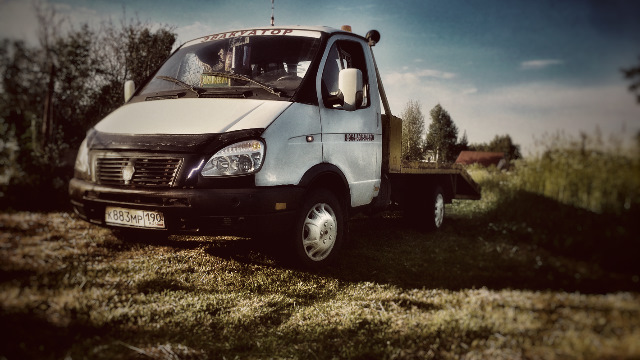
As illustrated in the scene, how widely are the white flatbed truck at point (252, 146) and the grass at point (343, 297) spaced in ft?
1.57

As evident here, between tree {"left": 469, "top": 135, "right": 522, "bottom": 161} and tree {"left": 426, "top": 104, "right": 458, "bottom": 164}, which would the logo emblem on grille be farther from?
tree {"left": 469, "top": 135, "right": 522, "bottom": 161}

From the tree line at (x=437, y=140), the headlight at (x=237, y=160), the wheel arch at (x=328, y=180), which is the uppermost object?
the tree line at (x=437, y=140)

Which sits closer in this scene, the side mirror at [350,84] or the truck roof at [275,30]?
the side mirror at [350,84]

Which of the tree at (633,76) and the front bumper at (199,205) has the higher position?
the tree at (633,76)

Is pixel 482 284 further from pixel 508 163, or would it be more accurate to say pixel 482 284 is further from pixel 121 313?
pixel 121 313

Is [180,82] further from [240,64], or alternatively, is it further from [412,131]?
[412,131]

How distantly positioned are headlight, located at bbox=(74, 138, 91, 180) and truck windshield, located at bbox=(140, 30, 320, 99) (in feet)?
3.19

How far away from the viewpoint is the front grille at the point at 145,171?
323 centimetres

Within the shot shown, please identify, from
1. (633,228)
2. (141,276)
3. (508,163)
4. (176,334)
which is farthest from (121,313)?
(633,228)

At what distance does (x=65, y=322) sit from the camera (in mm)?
2305

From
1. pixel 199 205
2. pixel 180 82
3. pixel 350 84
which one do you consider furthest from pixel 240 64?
pixel 199 205

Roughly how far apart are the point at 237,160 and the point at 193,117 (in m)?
0.56

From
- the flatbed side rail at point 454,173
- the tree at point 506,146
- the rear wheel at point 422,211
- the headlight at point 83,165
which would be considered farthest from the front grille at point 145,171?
the rear wheel at point 422,211

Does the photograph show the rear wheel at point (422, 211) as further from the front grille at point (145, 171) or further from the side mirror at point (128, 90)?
the side mirror at point (128, 90)
